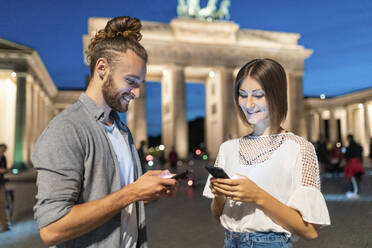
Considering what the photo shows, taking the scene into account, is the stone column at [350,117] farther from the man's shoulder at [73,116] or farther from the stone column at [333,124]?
the man's shoulder at [73,116]

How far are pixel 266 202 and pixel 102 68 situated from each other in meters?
1.23

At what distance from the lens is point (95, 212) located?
1.68 metres

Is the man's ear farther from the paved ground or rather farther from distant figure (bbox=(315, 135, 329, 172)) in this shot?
distant figure (bbox=(315, 135, 329, 172))

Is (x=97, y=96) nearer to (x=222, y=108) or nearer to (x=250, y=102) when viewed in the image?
(x=250, y=102)

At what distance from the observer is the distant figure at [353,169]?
1207cm

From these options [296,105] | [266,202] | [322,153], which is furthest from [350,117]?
[266,202]

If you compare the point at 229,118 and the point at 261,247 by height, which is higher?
the point at 229,118

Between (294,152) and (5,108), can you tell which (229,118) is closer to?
(5,108)

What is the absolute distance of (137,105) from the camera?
38.3m

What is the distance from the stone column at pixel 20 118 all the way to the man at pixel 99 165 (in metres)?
33.1

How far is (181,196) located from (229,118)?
88.6 feet

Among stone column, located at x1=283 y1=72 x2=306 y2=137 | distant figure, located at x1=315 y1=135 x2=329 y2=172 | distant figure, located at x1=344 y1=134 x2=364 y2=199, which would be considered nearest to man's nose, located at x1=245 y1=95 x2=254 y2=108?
distant figure, located at x1=344 y1=134 x2=364 y2=199

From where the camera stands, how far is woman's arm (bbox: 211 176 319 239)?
1.87 m

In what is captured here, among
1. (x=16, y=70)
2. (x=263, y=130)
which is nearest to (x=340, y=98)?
(x=16, y=70)
